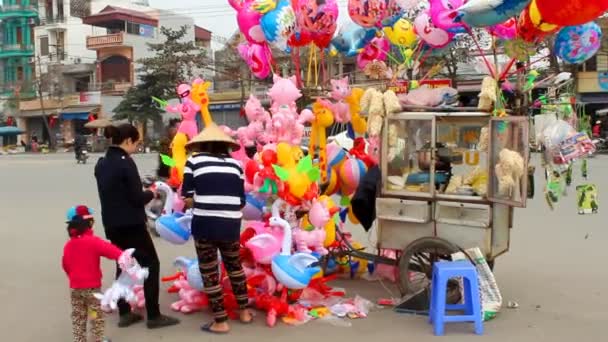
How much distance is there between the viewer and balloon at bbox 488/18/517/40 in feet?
18.0

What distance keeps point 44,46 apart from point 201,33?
11699 millimetres

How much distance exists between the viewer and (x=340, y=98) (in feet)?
19.4

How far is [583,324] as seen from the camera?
509 cm

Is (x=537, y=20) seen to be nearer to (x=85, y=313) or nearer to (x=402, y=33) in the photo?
(x=402, y=33)

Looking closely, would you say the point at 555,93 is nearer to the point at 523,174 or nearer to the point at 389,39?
the point at 523,174

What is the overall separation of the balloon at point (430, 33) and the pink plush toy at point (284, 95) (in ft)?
4.29

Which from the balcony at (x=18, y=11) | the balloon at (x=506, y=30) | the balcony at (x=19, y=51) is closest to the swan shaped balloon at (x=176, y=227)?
the balloon at (x=506, y=30)

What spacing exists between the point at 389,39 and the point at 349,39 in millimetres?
445

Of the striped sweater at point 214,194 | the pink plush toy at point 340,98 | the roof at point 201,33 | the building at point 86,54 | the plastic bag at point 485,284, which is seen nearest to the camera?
the striped sweater at point 214,194

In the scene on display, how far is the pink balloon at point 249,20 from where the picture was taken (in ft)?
19.6

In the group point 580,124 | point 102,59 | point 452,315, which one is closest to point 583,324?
point 452,315

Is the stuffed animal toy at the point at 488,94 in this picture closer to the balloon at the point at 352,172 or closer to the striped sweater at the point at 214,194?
the balloon at the point at 352,172

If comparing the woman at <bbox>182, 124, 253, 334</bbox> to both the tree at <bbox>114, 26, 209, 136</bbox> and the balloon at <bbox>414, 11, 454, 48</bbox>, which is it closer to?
the balloon at <bbox>414, 11, 454, 48</bbox>

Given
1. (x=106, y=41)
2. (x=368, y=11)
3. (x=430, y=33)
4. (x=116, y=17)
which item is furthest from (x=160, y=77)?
(x=430, y=33)
